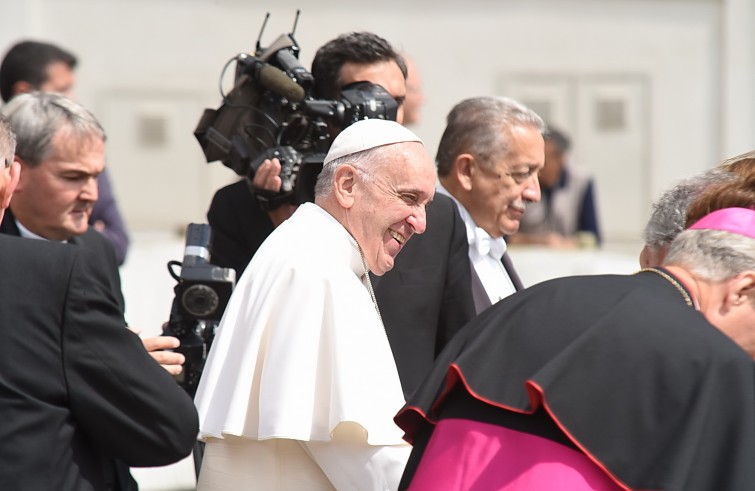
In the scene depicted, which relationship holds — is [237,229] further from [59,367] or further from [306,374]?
[59,367]

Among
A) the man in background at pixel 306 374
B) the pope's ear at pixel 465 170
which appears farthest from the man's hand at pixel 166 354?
the pope's ear at pixel 465 170

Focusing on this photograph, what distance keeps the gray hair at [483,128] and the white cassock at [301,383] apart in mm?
1407

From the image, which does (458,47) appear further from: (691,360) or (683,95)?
(691,360)

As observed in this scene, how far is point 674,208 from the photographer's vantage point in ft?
11.8

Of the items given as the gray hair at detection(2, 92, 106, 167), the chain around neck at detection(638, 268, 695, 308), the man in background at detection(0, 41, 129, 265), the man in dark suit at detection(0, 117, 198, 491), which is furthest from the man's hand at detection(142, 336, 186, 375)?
the man in background at detection(0, 41, 129, 265)

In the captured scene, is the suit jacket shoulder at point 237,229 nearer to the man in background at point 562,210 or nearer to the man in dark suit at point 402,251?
the man in dark suit at point 402,251

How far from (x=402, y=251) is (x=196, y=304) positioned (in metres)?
0.79

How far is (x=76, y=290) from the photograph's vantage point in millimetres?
3051

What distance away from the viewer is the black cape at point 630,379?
2.70m

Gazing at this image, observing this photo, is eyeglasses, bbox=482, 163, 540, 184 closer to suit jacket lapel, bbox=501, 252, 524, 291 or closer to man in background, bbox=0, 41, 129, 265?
suit jacket lapel, bbox=501, 252, 524, 291

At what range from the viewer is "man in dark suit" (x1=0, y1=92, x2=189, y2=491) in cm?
455

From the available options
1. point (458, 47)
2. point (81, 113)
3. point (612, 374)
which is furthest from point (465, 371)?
point (458, 47)

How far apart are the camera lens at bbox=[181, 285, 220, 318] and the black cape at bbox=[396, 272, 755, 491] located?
121cm

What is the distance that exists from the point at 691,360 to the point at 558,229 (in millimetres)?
6743
